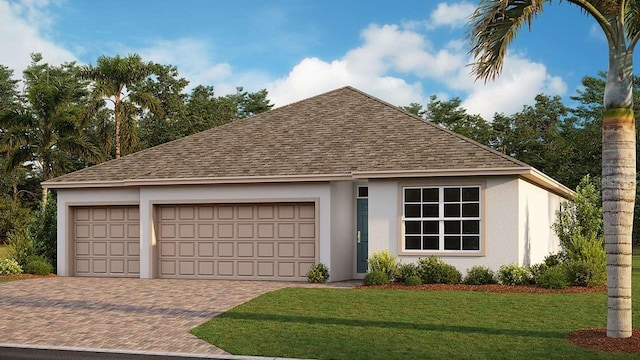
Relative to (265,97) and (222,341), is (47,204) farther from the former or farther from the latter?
(265,97)

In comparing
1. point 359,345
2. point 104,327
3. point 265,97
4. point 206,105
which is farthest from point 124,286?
point 265,97

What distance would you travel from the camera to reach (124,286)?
722 inches

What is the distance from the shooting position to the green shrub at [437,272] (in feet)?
57.3

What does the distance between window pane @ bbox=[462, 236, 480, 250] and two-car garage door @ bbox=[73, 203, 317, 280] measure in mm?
3993

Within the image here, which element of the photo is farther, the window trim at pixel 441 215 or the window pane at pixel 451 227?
the window pane at pixel 451 227

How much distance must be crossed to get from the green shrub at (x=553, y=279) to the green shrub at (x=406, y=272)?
292 cm

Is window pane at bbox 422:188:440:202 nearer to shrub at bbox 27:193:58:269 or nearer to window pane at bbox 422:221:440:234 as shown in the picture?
window pane at bbox 422:221:440:234

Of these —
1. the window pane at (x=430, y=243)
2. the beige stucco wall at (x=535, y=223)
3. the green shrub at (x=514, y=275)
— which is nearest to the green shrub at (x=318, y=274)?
the window pane at (x=430, y=243)

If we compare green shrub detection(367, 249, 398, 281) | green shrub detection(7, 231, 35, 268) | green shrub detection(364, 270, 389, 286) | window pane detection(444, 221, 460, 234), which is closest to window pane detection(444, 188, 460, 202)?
window pane detection(444, 221, 460, 234)

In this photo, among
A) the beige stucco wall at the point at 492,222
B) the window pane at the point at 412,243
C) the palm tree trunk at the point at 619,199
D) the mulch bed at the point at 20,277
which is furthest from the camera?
the mulch bed at the point at 20,277

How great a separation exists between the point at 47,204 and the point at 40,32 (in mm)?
6455

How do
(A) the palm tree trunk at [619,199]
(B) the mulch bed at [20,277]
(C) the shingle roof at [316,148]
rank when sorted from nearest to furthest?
1. (A) the palm tree trunk at [619,199]
2. (C) the shingle roof at [316,148]
3. (B) the mulch bed at [20,277]

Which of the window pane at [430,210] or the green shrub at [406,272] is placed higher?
the window pane at [430,210]

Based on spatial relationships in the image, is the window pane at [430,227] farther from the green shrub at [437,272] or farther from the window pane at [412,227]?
the green shrub at [437,272]
